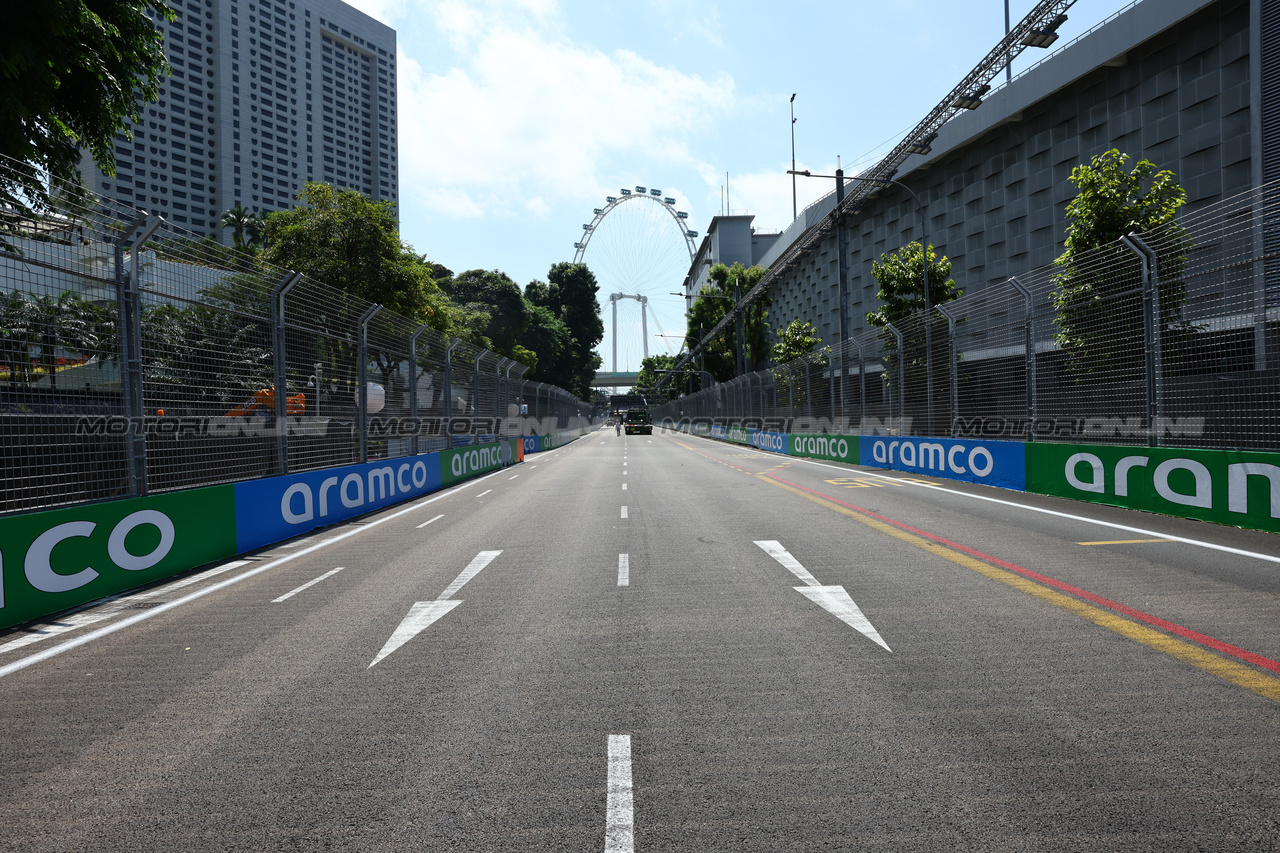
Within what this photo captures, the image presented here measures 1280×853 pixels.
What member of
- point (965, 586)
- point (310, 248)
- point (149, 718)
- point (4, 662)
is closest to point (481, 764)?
point (149, 718)

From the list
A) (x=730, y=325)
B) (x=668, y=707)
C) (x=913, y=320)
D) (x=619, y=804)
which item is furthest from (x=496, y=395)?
(x=730, y=325)

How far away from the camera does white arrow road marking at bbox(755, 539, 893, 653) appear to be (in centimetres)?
559

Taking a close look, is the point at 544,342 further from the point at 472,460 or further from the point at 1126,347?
the point at 1126,347

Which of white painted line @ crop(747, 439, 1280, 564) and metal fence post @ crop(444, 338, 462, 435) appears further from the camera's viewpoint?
metal fence post @ crop(444, 338, 462, 435)

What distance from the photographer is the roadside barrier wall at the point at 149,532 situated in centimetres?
646

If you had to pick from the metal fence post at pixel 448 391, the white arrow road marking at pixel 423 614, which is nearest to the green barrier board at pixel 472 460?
the metal fence post at pixel 448 391

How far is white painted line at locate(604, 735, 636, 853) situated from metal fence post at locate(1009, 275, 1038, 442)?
13615mm

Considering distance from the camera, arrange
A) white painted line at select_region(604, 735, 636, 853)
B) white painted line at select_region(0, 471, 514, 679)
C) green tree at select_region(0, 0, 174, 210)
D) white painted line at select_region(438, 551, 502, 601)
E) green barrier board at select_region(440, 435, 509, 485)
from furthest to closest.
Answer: green barrier board at select_region(440, 435, 509, 485) < green tree at select_region(0, 0, 174, 210) < white painted line at select_region(438, 551, 502, 601) < white painted line at select_region(0, 471, 514, 679) < white painted line at select_region(604, 735, 636, 853)

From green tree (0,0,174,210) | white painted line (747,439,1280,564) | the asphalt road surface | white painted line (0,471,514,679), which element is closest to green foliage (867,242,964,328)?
white painted line (747,439,1280,564)

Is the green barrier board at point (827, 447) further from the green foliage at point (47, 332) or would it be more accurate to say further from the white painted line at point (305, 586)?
the green foliage at point (47, 332)

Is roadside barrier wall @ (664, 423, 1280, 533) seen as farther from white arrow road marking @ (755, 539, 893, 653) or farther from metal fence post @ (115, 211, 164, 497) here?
metal fence post @ (115, 211, 164, 497)

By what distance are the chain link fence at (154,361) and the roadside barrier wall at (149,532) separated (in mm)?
249

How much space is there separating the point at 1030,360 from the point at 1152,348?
3675 millimetres

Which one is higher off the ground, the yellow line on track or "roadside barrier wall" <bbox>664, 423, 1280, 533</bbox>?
"roadside barrier wall" <bbox>664, 423, 1280, 533</bbox>
